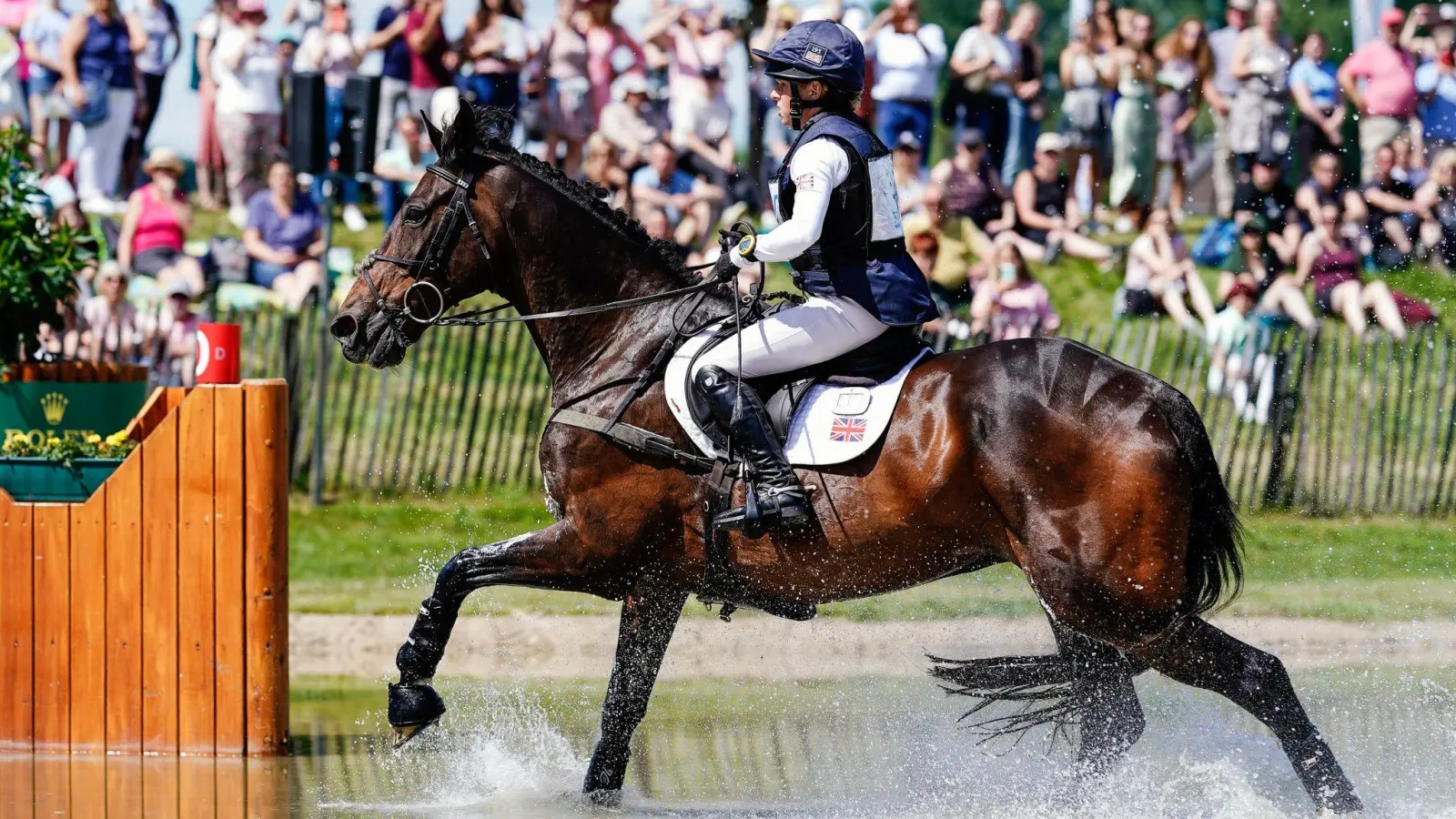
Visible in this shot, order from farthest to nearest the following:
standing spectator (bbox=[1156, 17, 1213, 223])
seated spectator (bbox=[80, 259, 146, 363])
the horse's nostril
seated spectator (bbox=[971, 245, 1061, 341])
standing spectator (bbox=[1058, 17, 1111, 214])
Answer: standing spectator (bbox=[1058, 17, 1111, 214]) → standing spectator (bbox=[1156, 17, 1213, 223]) → seated spectator (bbox=[80, 259, 146, 363]) → seated spectator (bbox=[971, 245, 1061, 341]) → the horse's nostril

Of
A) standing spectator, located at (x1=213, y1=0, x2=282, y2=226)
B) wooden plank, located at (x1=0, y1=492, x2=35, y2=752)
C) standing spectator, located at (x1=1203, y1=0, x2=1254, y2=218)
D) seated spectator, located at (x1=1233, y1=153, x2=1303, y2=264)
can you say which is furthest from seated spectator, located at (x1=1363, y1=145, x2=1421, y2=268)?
wooden plank, located at (x1=0, y1=492, x2=35, y2=752)

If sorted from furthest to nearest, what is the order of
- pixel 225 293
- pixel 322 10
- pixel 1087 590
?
pixel 322 10 < pixel 225 293 < pixel 1087 590

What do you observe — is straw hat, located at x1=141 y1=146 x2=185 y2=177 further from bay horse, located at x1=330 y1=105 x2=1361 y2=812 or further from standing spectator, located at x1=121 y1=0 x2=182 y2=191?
bay horse, located at x1=330 y1=105 x2=1361 y2=812

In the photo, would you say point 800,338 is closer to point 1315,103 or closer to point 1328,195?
point 1328,195

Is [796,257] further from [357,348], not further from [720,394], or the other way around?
[357,348]

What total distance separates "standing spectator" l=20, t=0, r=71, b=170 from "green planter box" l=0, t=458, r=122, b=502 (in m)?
8.75

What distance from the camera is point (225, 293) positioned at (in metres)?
15.2

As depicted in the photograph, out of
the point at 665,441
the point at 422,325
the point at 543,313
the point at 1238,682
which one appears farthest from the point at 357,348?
the point at 1238,682

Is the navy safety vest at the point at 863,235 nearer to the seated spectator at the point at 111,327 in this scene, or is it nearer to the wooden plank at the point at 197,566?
the wooden plank at the point at 197,566

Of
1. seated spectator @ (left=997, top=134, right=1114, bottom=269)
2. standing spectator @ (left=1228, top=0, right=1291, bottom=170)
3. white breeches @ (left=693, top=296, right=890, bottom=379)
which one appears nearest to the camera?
white breeches @ (left=693, top=296, right=890, bottom=379)

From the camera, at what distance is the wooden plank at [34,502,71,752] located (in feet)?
27.1

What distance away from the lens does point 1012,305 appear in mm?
13688

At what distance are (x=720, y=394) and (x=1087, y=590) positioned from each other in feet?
4.83

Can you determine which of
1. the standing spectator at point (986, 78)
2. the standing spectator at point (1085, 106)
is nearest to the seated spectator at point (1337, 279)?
the standing spectator at point (1085, 106)
